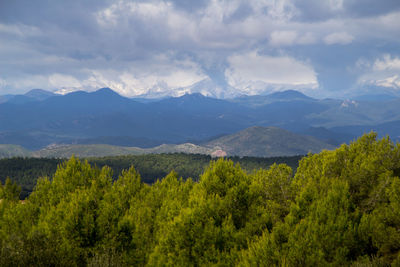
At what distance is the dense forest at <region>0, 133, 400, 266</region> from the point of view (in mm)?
24234

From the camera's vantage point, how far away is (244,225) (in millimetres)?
31672

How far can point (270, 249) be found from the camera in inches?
918

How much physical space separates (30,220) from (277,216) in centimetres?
3567

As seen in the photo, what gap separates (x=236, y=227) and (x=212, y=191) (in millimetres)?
4525

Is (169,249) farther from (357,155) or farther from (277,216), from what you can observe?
(357,155)

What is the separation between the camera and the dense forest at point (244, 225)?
24.2 m

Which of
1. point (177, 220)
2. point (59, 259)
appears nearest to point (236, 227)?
point (177, 220)

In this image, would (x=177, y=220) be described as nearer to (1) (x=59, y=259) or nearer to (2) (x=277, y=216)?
(1) (x=59, y=259)

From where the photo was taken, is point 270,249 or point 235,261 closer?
point 270,249

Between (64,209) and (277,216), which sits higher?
(64,209)

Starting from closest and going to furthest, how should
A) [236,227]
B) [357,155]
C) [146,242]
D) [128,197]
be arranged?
[236,227] → [146,242] → [357,155] → [128,197]

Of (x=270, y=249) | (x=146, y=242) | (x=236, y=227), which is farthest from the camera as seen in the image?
(x=146, y=242)

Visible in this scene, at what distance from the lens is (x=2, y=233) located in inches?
1401

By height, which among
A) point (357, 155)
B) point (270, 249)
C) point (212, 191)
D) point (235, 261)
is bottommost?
point (235, 261)
